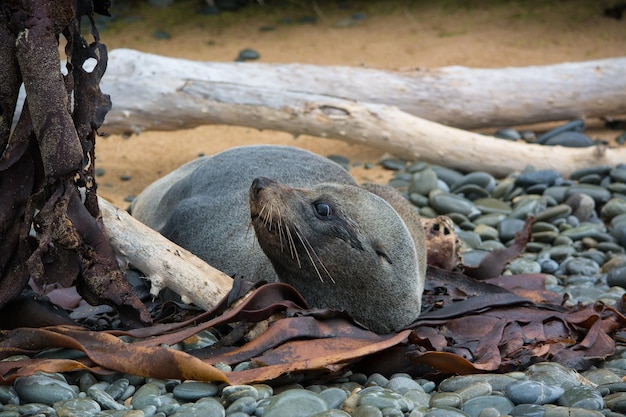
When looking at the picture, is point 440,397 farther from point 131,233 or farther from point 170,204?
point 170,204

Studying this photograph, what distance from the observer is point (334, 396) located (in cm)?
357

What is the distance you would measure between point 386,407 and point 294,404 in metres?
0.35

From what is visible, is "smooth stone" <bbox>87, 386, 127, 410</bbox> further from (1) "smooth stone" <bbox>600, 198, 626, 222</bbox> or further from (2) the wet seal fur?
(1) "smooth stone" <bbox>600, 198, 626, 222</bbox>

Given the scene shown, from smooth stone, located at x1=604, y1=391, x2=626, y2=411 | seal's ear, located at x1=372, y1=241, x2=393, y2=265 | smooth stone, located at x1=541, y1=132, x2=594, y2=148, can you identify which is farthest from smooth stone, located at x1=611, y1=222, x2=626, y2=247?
smooth stone, located at x1=604, y1=391, x2=626, y2=411

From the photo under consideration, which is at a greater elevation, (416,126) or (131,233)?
(131,233)

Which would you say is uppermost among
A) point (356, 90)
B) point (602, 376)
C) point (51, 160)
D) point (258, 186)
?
point (51, 160)

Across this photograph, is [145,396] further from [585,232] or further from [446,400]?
[585,232]

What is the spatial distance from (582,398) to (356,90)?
588 cm

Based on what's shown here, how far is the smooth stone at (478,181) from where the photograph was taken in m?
7.96

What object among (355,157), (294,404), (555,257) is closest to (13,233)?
(294,404)

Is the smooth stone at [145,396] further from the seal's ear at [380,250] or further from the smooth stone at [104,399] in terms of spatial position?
the seal's ear at [380,250]

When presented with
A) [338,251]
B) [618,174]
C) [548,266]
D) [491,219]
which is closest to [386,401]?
[338,251]

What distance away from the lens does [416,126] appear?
327 inches

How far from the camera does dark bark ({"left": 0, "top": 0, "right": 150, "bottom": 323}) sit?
362cm
